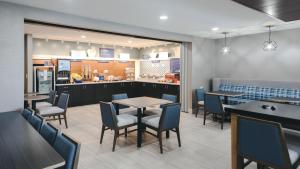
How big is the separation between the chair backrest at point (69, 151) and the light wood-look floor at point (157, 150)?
55.5 inches

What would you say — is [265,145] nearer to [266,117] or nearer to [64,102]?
[266,117]

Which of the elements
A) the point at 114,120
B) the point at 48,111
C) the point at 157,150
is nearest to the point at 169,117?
the point at 157,150

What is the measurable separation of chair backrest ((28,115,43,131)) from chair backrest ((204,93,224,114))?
147 inches

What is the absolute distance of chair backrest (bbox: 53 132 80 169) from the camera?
1558 mm

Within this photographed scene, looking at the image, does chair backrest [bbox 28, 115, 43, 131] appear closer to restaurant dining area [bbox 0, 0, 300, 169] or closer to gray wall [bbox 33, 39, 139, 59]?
restaurant dining area [bbox 0, 0, 300, 169]

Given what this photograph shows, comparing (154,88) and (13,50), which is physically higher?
(13,50)

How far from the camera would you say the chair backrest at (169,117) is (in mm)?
3377

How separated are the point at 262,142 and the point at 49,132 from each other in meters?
2.10

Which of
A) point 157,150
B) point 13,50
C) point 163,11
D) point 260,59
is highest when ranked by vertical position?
point 163,11

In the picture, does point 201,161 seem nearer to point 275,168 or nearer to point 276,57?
point 275,168

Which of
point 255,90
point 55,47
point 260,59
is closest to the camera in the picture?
point 255,90

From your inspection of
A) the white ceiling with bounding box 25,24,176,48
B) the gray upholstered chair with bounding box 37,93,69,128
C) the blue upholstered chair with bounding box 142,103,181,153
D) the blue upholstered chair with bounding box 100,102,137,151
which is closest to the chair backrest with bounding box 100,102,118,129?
the blue upholstered chair with bounding box 100,102,137,151

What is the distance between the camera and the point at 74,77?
7625mm

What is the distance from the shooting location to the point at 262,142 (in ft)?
6.32
